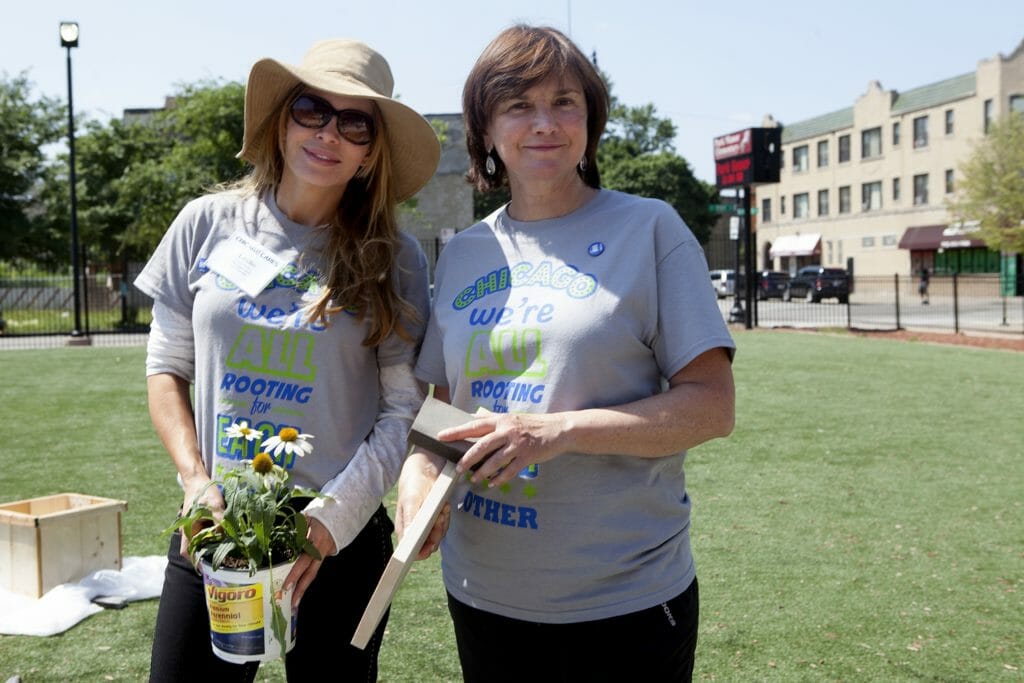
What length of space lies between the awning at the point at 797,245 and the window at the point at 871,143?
5797 mm

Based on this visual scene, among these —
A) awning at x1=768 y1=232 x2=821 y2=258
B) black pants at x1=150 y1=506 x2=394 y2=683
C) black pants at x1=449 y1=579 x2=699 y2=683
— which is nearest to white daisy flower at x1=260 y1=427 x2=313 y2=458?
black pants at x1=150 y1=506 x2=394 y2=683

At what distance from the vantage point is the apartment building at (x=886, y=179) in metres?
48.8

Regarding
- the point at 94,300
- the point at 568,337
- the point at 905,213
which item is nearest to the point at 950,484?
the point at 568,337

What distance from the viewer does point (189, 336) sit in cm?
233

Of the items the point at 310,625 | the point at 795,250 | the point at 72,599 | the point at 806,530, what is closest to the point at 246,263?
the point at 310,625

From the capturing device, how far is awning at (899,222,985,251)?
1898 inches

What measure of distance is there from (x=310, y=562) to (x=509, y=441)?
24.7 inches

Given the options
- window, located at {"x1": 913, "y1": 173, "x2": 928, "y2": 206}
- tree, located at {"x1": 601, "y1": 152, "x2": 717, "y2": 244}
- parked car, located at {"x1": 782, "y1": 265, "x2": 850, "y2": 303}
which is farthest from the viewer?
tree, located at {"x1": 601, "y1": 152, "x2": 717, "y2": 244}

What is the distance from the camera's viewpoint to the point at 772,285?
4003cm

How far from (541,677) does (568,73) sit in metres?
1.26

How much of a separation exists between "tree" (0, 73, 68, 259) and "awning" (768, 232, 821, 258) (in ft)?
146

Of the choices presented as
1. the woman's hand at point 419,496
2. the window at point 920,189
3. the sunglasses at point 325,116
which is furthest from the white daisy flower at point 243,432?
the window at point 920,189

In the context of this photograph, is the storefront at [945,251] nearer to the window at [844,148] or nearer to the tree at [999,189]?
the window at [844,148]

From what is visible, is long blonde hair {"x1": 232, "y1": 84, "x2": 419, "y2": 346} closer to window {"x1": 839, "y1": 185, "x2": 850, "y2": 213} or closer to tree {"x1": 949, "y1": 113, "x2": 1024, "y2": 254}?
tree {"x1": 949, "y1": 113, "x2": 1024, "y2": 254}
